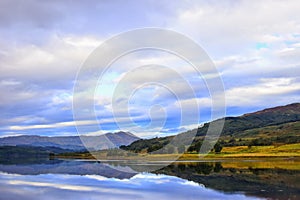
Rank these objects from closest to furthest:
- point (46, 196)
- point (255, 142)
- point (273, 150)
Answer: point (46, 196)
point (273, 150)
point (255, 142)

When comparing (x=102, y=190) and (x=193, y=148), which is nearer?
(x=102, y=190)

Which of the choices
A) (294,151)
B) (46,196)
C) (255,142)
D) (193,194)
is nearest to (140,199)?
(193,194)

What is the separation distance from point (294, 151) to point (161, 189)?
11359 cm

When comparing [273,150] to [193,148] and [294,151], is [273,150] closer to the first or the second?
[294,151]

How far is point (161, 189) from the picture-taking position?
4544 cm

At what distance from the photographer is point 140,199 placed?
36.8 m

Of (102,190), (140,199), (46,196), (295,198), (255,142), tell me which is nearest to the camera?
(295,198)

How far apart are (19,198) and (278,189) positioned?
2757 centimetres

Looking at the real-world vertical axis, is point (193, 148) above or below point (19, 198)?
above

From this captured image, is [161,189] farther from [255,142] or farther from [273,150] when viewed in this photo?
[255,142]

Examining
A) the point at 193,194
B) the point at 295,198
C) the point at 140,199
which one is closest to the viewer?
the point at 295,198

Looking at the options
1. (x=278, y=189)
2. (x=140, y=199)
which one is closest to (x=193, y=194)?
(x=140, y=199)

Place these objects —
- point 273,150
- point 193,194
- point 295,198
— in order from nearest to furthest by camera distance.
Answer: point 295,198, point 193,194, point 273,150

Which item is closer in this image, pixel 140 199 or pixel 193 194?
pixel 140 199
